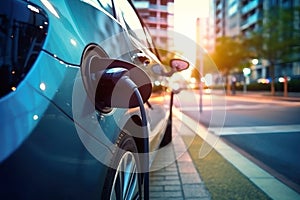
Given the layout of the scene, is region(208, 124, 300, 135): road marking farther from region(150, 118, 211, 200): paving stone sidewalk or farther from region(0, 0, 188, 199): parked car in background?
region(0, 0, 188, 199): parked car in background

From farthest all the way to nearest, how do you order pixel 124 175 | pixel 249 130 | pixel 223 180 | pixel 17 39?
1. pixel 249 130
2. pixel 223 180
3. pixel 124 175
4. pixel 17 39

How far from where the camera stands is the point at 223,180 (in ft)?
10.8

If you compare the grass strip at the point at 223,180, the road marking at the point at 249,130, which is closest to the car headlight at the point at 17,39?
the grass strip at the point at 223,180

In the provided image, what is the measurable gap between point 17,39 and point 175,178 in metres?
2.80

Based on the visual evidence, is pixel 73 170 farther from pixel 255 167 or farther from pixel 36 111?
pixel 255 167

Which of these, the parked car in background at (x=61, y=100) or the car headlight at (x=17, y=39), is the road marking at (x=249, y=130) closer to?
the parked car in background at (x=61, y=100)

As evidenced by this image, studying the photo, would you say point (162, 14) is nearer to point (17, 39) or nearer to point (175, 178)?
point (175, 178)

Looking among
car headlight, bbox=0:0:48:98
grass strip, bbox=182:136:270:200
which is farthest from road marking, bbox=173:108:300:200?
car headlight, bbox=0:0:48:98

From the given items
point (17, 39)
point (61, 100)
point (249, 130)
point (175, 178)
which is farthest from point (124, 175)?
point (249, 130)

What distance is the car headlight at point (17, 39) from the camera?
3.01 feet

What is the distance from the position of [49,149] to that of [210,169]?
10.1 feet

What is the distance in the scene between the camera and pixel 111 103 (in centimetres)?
134

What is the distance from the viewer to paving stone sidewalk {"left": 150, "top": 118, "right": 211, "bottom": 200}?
2883 mm

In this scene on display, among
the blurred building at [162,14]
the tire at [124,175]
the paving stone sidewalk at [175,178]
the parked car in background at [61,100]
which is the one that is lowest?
the paving stone sidewalk at [175,178]
